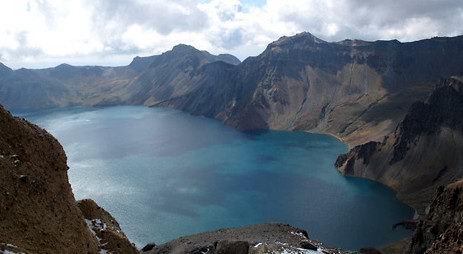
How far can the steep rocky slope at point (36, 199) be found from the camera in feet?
148

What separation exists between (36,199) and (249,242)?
46.5 meters

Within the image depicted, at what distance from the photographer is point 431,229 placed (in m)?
74.6

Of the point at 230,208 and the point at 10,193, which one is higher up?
the point at 10,193

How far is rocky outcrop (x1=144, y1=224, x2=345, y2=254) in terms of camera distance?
7769cm

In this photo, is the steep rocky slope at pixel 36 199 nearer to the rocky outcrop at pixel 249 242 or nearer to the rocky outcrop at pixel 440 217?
the rocky outcrop at pixel 249 242

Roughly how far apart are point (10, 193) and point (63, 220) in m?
8.05

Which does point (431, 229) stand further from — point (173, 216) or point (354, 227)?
point (173, 216)

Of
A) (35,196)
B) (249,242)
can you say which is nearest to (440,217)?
(249,242)

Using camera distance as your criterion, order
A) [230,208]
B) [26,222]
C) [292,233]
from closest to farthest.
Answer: [26,222], [292,233], [230,208]

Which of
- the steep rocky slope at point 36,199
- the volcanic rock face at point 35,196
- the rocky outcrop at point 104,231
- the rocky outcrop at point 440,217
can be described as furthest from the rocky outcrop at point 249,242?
the volcanic rock face at point 35,196

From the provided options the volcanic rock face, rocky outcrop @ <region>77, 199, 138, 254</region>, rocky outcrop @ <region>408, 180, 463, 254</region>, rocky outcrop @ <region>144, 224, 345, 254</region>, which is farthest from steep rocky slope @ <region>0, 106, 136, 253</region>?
rocky outcrop @ <region>408, 180, 463, 254</region>

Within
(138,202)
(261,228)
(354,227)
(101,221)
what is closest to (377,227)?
(354,227)

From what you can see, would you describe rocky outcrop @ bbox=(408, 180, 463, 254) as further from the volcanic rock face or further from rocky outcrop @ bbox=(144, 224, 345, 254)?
the volcanic rock face

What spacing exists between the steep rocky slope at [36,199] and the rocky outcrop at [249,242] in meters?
21.6
